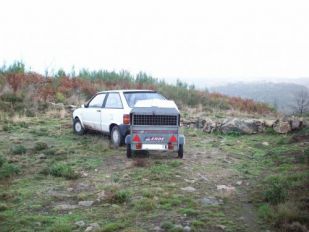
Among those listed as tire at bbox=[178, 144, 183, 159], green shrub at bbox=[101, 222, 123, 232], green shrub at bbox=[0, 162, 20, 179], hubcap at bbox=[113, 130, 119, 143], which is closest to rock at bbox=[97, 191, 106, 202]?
green shrub at bbox=[101, 222, 123, 232]

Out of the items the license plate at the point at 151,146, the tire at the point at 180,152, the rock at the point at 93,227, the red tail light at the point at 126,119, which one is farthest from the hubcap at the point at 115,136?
the rock at the point at 93,227

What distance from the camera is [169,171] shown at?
31.6 feet

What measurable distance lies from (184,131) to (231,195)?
8607mm

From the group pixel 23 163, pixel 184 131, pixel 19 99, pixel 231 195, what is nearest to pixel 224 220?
pixel 231 195

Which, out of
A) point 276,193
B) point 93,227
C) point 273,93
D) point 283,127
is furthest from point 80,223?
point 273,93

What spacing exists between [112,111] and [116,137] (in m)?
0.76

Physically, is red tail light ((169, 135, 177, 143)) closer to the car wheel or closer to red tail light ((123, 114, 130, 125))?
red tail light ((123, 114, 130, 125))

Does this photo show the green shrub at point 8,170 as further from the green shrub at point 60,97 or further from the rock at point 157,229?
the green shrub at point 60,97

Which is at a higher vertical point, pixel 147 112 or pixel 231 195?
pixel 147 112

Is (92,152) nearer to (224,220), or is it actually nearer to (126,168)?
(126,168)

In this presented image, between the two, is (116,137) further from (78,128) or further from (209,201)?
(209,201)

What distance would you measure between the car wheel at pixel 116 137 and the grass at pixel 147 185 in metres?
0.27

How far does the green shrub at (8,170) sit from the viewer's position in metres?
9.35

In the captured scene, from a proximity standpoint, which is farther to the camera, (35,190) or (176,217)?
(35,190)
